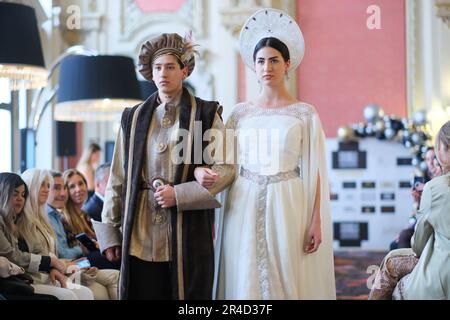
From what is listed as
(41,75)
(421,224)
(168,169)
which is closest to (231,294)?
(168,169)

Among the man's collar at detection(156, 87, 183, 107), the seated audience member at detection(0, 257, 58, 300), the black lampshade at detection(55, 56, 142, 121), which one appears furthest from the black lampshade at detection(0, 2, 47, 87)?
the man's collar at detection(156, 87, 183, 107)

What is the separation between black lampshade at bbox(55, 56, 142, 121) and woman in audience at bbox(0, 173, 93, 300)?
1.55m

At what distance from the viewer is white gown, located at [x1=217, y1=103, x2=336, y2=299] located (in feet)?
9.17

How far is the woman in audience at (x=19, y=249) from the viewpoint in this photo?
3.12 meters

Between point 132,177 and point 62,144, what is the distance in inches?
165

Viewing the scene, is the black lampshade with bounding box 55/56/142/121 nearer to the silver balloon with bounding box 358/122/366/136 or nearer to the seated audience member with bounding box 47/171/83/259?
the seated audience member with bounding box 47/171/83/259

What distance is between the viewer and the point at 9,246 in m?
3.10

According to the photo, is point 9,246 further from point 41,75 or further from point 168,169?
point 41,75

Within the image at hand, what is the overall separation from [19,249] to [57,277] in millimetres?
208

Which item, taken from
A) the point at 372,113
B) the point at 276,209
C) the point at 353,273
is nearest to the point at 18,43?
the point at 276,209

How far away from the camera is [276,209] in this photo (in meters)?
2.81

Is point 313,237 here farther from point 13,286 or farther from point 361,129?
point 361,129

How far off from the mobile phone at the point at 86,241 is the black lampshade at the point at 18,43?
970 millimetres

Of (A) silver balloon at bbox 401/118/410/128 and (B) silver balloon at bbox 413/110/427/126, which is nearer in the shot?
(B) silver balloon at bbox 413/110/427/126
